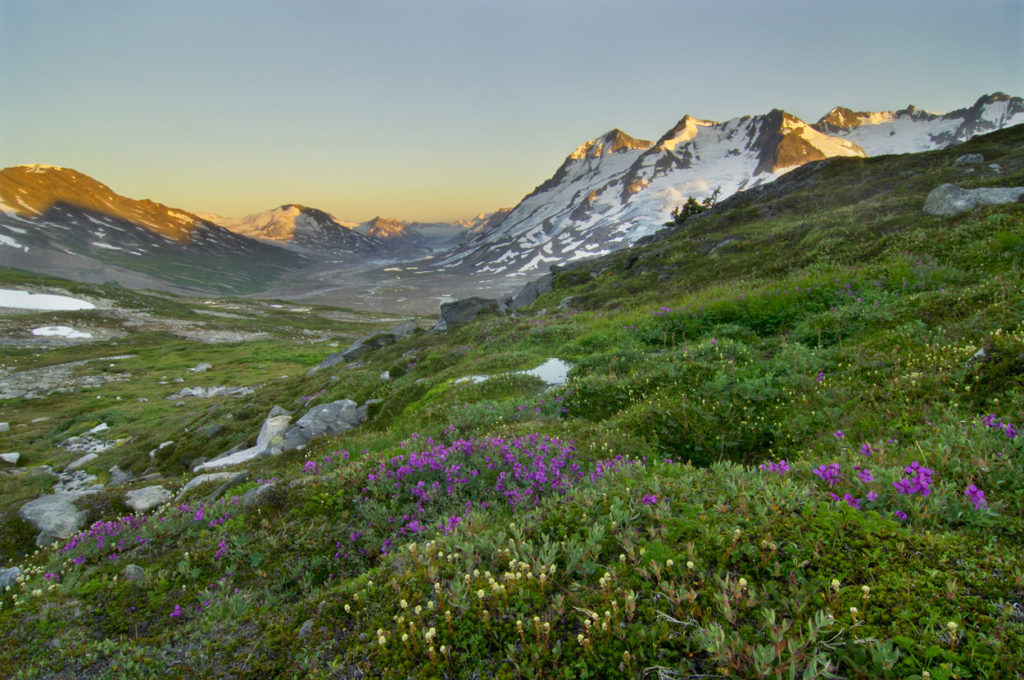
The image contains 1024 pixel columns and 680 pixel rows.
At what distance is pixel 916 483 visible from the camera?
3994 millimetres

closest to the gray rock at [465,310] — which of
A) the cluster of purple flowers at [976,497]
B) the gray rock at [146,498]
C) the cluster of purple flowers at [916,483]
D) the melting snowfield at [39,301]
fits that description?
the gray rock at [146,498]

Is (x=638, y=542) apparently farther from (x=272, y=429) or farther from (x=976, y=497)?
(x=272, y=429)

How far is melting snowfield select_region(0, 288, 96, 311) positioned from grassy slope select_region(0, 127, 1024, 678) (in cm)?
16766

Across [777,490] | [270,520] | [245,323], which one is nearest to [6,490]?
[270,520]

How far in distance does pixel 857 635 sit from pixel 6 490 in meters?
25.8

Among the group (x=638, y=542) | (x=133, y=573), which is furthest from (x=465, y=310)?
(x=638, y=542)

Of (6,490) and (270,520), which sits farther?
(6,490)

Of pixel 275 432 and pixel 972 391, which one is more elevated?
pixel 972 391

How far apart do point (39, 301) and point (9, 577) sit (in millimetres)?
181689

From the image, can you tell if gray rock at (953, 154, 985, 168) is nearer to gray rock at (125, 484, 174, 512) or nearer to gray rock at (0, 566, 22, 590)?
gray rock at (125, 484, 174, 512)

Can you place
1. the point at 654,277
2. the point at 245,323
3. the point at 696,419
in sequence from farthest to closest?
the point at 245,323, the point at 654,277, the point at 696,419

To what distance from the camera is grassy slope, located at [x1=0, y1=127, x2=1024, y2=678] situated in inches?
112

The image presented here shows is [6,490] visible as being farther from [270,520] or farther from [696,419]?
[696,419]

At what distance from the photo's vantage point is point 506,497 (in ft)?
19.2
